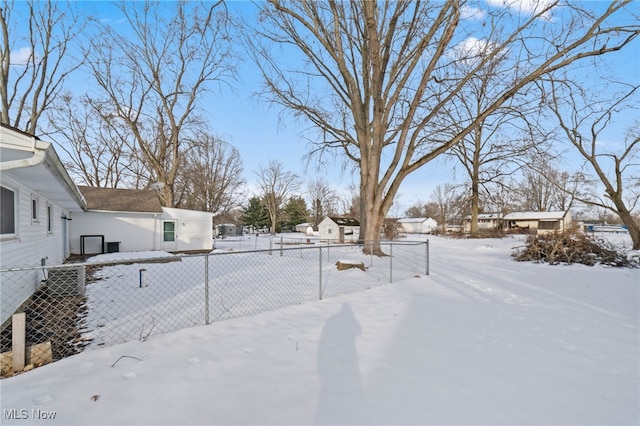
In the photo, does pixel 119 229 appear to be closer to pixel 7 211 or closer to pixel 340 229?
pixel 7 211

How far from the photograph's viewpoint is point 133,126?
20.9 meters

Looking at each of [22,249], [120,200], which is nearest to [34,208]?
[22,249]

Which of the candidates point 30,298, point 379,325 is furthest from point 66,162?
point 379,325

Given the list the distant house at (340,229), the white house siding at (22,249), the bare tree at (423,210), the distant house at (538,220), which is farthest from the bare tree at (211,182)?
the bare tree at (423,210)

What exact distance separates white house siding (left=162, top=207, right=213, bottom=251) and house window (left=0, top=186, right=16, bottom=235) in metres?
11.4

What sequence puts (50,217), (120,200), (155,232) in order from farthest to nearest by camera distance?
1. (155,232)
2. (120,200)
3. (50,217)

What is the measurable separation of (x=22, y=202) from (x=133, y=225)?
10368 mm

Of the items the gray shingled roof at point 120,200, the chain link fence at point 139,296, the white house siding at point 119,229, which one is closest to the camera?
the chain link fence at point 139,296

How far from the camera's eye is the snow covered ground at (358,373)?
2.35m

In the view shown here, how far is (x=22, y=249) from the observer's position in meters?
5.62

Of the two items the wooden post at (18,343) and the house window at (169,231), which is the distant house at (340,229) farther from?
the wooden post at (18,343)

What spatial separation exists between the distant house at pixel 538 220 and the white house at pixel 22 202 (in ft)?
151

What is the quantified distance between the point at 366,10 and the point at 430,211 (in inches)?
2717

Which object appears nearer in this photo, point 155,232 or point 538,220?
point 155,232
